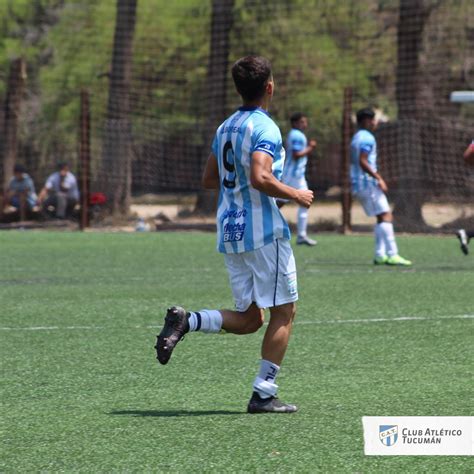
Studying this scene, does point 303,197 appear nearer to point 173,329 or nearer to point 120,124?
point 173,329

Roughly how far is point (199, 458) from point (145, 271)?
10619 millimetres

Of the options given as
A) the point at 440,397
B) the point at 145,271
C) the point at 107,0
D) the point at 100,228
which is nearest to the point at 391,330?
the point at 440,397

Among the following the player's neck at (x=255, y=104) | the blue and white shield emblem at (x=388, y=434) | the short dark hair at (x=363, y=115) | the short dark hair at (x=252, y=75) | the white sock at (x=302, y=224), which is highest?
the short dark hair at (x=252, y=75)

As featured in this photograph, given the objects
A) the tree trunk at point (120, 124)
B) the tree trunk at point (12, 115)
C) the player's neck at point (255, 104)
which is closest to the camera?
the player's neck at point (255, 104)

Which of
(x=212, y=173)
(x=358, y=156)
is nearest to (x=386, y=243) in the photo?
(x=358, y=156)

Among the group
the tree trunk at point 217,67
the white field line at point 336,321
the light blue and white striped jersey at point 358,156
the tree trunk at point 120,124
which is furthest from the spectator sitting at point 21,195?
the white field line at point 336,321

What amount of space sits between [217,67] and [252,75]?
2307 cm

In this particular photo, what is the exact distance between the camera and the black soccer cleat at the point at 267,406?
22.0 ft

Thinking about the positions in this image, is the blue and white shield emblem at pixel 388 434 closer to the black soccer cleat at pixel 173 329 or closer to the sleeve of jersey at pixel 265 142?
the black soccer cleat at pixel 173 329

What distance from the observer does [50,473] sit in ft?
17.8

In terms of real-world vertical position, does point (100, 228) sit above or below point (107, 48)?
below

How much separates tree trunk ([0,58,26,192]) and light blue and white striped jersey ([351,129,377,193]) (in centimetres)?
1481

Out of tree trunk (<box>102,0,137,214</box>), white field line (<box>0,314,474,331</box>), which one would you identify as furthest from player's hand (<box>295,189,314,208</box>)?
tree trunk (<box>102,0,137,214</box>)

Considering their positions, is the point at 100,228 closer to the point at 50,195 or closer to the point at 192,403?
the point at 50,195
